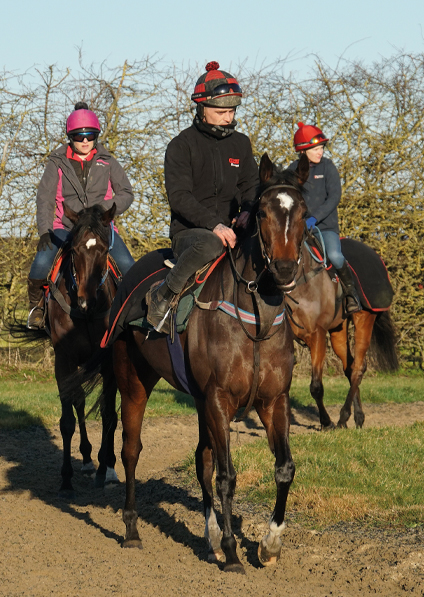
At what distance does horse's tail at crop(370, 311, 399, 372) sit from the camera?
424 inches

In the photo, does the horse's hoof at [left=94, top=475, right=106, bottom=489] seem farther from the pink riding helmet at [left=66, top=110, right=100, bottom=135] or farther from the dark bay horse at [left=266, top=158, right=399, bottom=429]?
the pink riding helmet at [left=66, top=110, right=100, bottom=135]

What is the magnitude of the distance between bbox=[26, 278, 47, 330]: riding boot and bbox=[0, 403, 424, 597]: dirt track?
5.20ft

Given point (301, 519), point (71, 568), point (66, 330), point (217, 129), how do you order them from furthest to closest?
point (66, 330) → point (301, 519) → point (217, 129) → point (71, 568)

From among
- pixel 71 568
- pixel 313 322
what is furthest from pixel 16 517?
pixel 313 322

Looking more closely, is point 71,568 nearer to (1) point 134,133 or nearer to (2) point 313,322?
(2) point 313,322

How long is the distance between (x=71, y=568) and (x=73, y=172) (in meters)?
4.10

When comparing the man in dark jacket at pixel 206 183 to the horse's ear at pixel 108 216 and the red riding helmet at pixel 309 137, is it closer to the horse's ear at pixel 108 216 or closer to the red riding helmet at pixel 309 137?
the horse's ear at pixel 108 216

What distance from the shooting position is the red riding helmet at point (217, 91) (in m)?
4.89

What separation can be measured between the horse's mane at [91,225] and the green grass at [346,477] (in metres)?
2.35

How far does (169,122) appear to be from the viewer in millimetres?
13633

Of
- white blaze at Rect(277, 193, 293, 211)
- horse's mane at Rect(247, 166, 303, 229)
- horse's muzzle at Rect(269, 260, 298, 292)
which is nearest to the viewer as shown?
horse's muzzle at Rect(269, 260, 298, 292)


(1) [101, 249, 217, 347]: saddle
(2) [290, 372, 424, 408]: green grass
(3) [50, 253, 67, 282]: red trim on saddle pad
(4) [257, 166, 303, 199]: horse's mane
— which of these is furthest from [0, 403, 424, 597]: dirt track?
(2) [290, 372, 424, 408]: green grass

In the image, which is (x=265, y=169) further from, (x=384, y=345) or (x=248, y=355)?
(x=384, y=345)

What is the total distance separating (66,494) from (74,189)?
2956 mm
